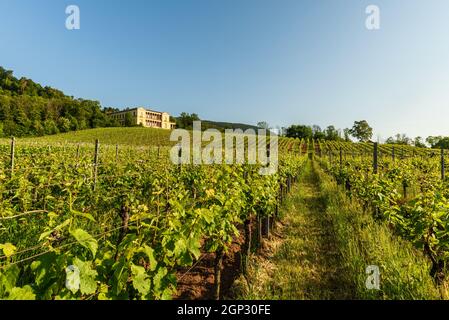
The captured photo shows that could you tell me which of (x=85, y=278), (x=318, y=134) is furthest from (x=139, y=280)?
(x=318, y=134)

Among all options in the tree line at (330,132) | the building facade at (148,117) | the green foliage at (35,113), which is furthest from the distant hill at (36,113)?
the tree line at (330,132)

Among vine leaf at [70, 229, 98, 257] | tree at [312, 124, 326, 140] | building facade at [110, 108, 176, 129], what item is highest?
building facade at [110, 108, 176, 129]

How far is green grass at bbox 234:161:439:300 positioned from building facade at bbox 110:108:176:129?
325 feet

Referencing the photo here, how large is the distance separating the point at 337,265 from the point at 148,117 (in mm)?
111780

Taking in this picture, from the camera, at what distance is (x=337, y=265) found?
12.4 ft

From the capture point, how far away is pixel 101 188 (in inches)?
187

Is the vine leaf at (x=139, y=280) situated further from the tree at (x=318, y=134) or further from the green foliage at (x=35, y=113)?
the tree at (x=318, y=134)

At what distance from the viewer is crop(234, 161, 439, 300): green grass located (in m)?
2.80

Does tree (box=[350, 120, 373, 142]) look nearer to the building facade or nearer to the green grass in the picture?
the building facade

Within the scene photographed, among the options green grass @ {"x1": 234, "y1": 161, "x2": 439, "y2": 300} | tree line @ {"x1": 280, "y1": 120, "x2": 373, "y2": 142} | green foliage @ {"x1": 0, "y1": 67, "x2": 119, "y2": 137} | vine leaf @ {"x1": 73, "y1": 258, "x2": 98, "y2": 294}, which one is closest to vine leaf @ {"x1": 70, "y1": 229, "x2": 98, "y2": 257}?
vine leaf @ {"x1": 73, "y1": 258, "x2": 98, "y2": 294}

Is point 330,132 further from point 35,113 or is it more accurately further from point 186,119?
point 35,113
